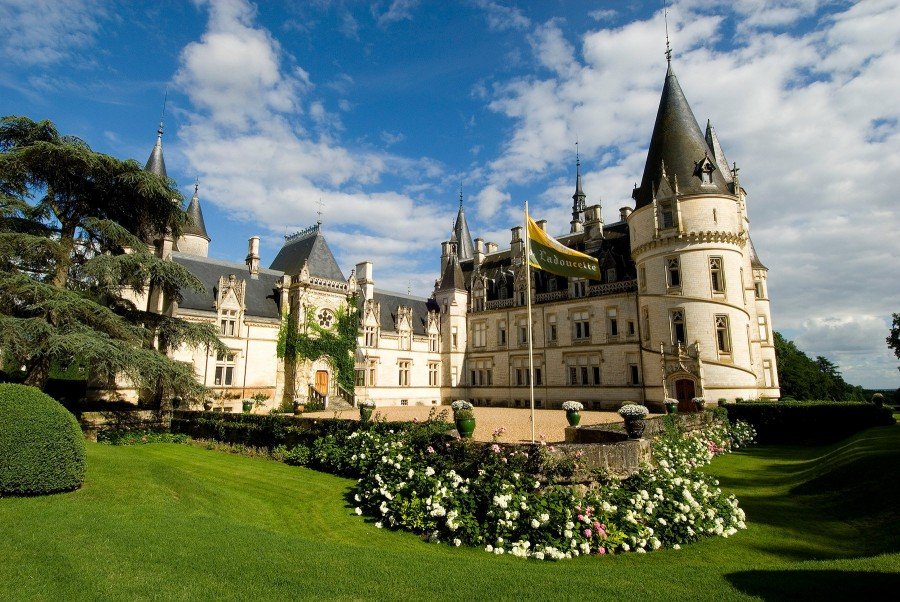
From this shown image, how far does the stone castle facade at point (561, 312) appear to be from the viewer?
29.5 m

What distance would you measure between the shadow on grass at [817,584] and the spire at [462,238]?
152 ft

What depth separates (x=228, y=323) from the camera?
3156cm

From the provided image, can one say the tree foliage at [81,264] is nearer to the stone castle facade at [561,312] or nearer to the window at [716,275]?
the stone castle facade at [561,312]

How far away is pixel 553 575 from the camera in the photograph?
7.16 metres

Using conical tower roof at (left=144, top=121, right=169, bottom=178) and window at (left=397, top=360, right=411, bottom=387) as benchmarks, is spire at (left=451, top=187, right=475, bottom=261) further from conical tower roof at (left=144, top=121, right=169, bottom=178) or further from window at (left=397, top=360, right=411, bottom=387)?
conical tower roof at (left=144, top=121, right=169, bottom=178)

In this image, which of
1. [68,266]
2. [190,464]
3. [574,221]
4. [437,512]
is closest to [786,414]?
[437,512]

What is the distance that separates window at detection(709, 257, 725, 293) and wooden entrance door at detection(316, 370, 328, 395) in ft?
82.6

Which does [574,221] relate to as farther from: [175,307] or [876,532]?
[876,532]

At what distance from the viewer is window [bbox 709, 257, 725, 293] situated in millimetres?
29219

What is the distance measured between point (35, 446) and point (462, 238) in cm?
4555

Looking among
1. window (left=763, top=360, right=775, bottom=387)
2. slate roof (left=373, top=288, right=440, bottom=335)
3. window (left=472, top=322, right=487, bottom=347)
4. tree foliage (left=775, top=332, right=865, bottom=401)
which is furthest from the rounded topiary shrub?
tree foliage (left=775, top=332, right=865, bottom=401)

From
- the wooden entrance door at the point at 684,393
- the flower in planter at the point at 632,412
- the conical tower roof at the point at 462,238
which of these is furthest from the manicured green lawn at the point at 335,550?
the conical tower roof at the point at 462,238

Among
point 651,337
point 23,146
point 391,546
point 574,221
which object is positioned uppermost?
point 574,221

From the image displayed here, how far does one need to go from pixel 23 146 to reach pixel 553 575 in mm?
21607
